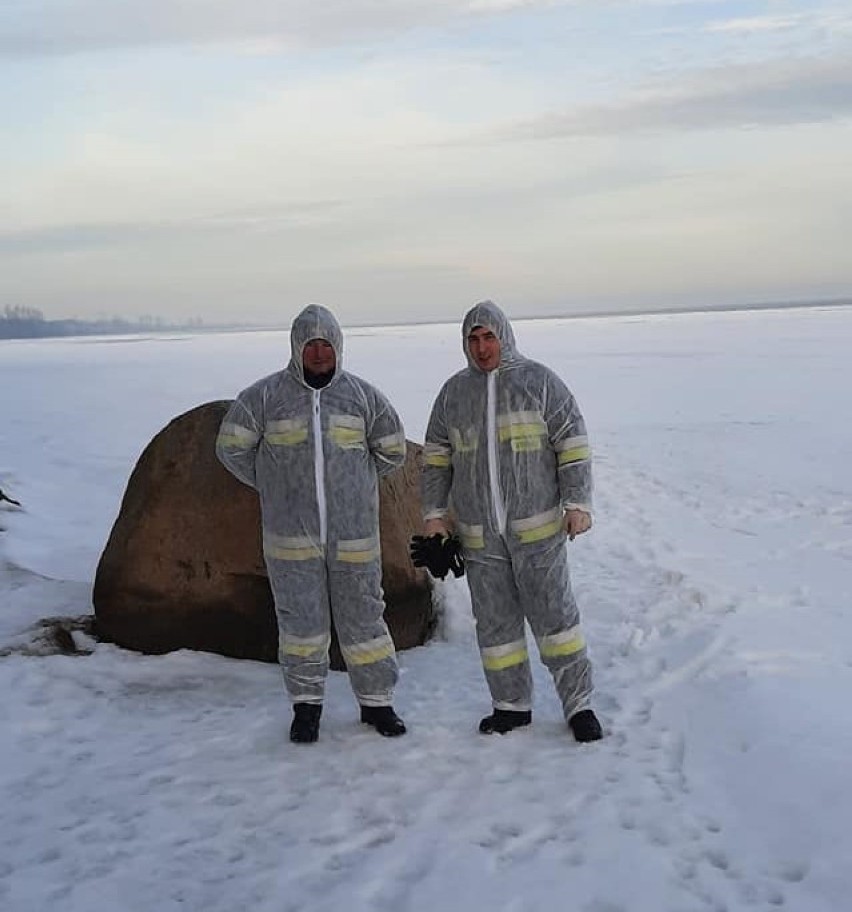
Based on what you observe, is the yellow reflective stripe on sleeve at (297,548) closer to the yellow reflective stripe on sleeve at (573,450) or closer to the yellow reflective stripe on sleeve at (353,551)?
the yellow reflective stripe on sleeve at (353,551)

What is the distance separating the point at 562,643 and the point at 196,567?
1917 mm

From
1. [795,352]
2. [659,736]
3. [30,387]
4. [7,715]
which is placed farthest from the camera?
[795,352]

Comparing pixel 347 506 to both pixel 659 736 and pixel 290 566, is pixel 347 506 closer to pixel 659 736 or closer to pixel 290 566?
pixel 290 566

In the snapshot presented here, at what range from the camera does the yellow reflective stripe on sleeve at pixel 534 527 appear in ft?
13.0

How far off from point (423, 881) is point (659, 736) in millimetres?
1346

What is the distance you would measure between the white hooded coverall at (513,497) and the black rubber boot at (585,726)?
0.09ft

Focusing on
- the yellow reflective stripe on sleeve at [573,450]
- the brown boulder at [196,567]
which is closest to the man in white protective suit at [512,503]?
the yellow reflective stripe on sleeve at [573,450]

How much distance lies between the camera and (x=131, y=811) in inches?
140

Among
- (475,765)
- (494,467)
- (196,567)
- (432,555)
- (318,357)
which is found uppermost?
(318,357)

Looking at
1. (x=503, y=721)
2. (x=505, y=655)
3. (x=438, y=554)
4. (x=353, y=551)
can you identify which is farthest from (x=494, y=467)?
(x=503, y=721)

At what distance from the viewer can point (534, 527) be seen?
3.98 metres

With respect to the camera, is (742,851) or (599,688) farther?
(599,688)

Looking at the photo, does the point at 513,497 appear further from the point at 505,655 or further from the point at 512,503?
the point at 505,655

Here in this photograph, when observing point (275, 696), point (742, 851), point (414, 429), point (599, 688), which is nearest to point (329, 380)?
point (275, 696)
